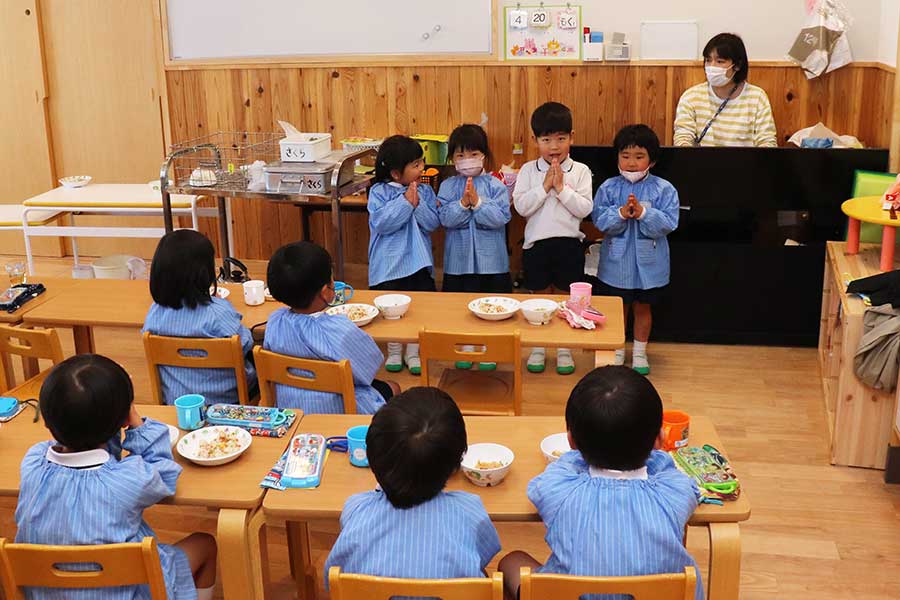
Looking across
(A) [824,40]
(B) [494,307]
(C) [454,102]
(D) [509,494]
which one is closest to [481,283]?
(B) [494,307]

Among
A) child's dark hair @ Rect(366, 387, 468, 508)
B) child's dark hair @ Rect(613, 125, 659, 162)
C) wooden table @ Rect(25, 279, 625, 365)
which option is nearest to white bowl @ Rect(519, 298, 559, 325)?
wooden table @ Rect(25, 279, 625, 365)

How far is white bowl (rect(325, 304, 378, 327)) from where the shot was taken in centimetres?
364

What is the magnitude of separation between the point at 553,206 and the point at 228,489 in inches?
107

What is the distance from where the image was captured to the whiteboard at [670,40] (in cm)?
550

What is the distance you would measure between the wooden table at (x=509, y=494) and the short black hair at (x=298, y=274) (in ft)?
1.83

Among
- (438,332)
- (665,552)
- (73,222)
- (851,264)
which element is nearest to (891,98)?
(851,264)

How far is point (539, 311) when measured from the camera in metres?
3.61

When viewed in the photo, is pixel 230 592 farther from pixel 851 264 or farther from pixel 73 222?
pixel 73 222

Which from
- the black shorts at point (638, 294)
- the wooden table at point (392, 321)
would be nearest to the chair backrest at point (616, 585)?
the wooden table at point (392, 321)

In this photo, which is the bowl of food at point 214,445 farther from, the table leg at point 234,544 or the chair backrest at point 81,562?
the chair backrest at point 81,562

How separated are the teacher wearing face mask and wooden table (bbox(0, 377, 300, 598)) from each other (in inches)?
133

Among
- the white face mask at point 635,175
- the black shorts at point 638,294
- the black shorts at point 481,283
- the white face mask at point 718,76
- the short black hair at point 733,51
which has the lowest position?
the black shorts at point 638,294

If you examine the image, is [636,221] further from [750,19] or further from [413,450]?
[413,450]

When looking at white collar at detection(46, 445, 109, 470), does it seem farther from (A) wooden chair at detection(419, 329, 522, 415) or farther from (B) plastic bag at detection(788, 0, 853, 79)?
(B) plastic bag at detection(788, 0, 853, 79)
